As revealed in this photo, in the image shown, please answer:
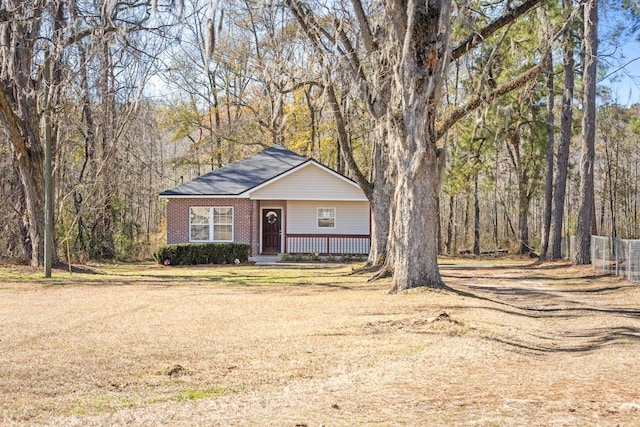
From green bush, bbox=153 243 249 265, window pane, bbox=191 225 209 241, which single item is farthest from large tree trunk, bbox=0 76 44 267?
window pane, bbox=191 225 209 241

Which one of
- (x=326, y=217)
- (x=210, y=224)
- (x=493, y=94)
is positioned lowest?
(x=210, y=224)

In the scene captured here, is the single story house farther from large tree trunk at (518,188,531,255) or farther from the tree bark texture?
large tree trunk at (518,188,531,255)

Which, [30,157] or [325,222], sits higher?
[30,157]

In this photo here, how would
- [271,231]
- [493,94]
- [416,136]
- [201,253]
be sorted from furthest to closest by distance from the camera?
[271,231] → [201,253] → [493,94] → [416,136]

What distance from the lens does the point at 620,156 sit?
41812 millimetres

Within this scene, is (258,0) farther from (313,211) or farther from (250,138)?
(250,138)

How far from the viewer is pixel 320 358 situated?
7125 mm

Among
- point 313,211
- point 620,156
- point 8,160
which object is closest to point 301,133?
point 313,211

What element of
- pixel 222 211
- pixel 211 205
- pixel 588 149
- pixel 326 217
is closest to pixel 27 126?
pixel 211 205

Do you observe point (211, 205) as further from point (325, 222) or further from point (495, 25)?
point (495, 25)

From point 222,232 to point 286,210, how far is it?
2.93 metres

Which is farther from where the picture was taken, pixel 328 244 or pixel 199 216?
pixel 199 216

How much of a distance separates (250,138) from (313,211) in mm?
11820

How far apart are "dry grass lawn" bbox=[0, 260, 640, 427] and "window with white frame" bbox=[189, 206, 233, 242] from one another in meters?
12.7
